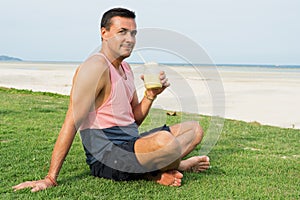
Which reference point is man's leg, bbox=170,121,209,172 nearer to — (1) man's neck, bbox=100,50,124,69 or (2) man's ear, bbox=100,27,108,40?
(1) man's neck, bbox=100,50,124,69

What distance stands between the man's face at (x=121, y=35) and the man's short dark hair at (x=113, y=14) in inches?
1.0

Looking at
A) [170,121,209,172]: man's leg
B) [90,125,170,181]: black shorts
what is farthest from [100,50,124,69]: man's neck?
[170,121,209,172]: man's leg

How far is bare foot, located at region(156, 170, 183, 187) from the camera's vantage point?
326cm

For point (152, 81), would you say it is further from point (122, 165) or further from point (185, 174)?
point (185, 174)

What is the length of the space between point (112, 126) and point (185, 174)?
0.85m

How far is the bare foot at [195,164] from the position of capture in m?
3.64

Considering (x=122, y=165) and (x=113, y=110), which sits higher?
(x=113, y=110)

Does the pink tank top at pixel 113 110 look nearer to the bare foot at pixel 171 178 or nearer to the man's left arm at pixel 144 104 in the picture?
the man's left arm at pixel 144 104

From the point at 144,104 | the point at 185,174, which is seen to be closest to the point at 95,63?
the point at 144,104

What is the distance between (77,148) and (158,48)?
1.90 metres

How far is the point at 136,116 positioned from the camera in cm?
363

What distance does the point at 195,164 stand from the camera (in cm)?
369

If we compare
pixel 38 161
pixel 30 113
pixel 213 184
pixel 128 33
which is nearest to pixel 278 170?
pixel 213 184

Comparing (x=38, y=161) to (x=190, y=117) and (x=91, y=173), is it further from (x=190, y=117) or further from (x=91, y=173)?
(x=190, y=117)
